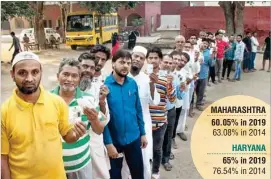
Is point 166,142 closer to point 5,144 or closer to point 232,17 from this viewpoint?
point 5,144

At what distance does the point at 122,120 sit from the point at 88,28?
373 inches

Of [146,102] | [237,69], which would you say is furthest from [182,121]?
[237,69]

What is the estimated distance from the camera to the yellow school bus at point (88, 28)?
33.9 ft

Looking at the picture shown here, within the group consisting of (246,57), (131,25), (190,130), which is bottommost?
(190,130)

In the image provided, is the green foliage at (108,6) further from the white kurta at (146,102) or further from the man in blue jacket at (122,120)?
the man in blue jacket at (122,120)

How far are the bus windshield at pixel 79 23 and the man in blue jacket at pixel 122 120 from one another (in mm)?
9091

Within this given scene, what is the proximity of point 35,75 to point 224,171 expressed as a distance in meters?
2.08

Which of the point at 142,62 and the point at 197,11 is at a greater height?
the point at 197,11

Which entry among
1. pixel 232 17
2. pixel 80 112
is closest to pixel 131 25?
pixel 232 17

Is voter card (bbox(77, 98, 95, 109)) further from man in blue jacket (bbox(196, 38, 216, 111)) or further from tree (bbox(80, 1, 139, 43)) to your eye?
tree (bbox(80, 1, 139, 43))

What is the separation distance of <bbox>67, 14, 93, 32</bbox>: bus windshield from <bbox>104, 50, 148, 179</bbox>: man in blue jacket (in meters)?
9.09

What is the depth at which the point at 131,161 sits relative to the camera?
7.39 ft

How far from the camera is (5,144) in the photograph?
134cm

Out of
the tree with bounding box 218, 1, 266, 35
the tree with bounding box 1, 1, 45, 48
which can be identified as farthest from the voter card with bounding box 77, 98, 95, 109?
the tree with bounding box 218, 1, 266, 35
